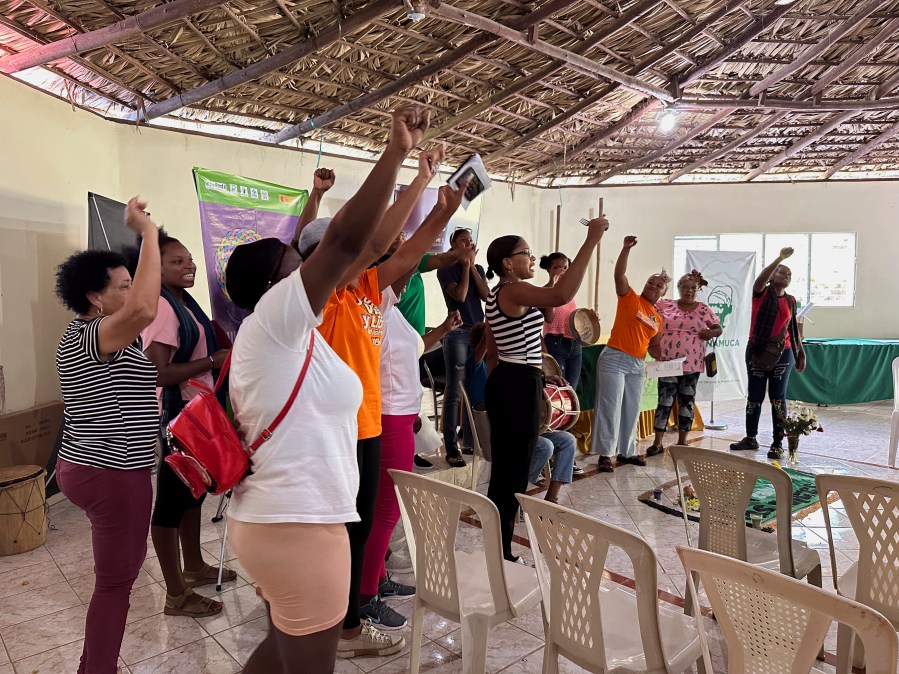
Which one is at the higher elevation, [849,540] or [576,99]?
[576,99]

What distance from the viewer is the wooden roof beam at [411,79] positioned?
4988 mm

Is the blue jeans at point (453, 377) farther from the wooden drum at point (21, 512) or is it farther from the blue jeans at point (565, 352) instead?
the wooden drum at point (21, 512)

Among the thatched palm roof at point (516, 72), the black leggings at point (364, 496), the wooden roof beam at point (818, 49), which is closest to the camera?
the black leggings at point (364, 496)

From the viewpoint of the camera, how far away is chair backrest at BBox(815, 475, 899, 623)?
1.90 metres

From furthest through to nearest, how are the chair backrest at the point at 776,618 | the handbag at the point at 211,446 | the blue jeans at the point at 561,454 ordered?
the blue jeans at the point at 561,454 → the handbag at the point at 211,446 → the chair backrest at the point at 776,618

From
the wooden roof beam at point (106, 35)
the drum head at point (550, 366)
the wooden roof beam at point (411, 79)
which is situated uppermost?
the wooden roof beam at point (411, 79)

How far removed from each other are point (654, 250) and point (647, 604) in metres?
9.20

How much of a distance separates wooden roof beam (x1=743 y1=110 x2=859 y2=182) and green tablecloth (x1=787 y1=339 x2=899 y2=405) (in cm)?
270

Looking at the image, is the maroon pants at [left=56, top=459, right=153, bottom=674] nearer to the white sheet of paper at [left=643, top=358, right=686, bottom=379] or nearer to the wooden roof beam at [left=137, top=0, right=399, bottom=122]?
the wooden roof beam at [left=137, top=0, right=399, bottom=122]

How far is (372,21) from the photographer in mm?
4531

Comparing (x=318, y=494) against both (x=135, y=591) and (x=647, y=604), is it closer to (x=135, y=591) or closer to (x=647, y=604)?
(x=647, y=604)

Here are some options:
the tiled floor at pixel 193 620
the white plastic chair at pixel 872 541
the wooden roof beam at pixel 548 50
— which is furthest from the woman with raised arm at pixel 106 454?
the wooden roof beam at pixel 548 50

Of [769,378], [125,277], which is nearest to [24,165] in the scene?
[125,277]

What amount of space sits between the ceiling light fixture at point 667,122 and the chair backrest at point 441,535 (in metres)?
6.60
